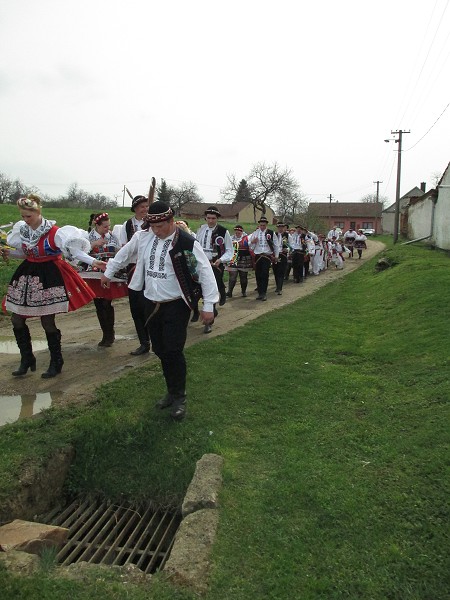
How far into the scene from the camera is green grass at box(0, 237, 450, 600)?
2771 millimetres

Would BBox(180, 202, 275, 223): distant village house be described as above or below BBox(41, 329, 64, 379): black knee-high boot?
above

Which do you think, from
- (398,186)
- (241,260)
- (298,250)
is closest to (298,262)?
(298,250)

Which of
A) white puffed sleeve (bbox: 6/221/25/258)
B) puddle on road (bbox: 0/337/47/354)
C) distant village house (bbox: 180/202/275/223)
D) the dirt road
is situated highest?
distant village house (bbox: 180/202/275/223)

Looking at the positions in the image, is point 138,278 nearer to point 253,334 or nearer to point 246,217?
point 253,334

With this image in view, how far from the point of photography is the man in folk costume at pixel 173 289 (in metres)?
4.57

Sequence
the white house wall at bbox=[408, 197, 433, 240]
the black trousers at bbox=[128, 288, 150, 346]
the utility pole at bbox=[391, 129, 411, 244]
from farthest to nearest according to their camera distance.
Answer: the utility pole at bbox=[391, 129, 411, 244] → the white house wall at bbox=[408, 197, 433, 240] → the black trousers at bbox=[128, 288, 150, 346]

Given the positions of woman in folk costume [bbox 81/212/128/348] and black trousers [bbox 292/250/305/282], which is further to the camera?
black trousers [bbox 292/250/305/282]

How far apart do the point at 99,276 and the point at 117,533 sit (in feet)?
13.3

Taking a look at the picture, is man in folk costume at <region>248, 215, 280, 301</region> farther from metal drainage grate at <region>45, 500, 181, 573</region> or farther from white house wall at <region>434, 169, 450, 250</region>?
white house wall at <region>434, 169, 450, 250</region>

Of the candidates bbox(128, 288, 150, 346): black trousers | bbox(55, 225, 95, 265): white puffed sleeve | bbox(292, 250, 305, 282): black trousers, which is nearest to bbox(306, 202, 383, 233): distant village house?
bbox(292, 250, 305, 282): black trousers

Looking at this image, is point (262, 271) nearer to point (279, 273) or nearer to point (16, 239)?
point (279, 273)

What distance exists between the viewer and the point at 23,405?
495 centimetres

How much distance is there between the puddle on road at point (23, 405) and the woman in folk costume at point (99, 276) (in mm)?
1998

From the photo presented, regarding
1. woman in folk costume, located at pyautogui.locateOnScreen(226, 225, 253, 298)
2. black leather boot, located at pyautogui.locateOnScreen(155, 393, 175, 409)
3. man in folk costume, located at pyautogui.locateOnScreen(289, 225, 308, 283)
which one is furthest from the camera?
man in folk costume, located at pyautogui.locateOnScreen(289, 225, 308, 283)
